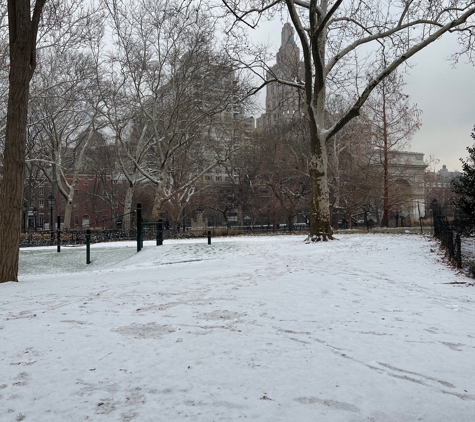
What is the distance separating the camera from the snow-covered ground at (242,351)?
221cm

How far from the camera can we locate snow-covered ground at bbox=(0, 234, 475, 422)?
2.21 metres

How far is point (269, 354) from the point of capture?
3000 mm

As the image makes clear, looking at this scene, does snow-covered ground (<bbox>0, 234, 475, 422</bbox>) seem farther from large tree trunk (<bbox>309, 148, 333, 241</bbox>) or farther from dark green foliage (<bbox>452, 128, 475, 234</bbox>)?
large tree trunk (<bbox>309, 148, 333, 241</bbox>)

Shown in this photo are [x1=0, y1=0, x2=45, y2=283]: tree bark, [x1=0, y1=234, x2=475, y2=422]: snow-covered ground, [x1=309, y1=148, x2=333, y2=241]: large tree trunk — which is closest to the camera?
[x1=0, y1=234, x2=475, y2=422]: snow-covered ground

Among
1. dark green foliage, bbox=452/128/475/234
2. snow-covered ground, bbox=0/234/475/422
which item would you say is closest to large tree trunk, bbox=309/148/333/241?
dark green foliage, bbox=452/128/475/234

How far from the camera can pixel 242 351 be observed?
3.06 metres

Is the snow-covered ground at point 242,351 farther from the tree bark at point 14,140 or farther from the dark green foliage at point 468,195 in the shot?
the dark green foliage at point 468,195

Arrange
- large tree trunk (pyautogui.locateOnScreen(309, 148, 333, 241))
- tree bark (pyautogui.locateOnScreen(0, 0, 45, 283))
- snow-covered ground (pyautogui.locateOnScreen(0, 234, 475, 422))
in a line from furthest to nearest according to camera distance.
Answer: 1. large tree trunk (pyautogui.locateOnScreen(309, 148, 333, 241))
2. tree bark (pyautogui.locateOnScreen(0, 0, 45, 283))
3. snow-covered ground (pyautogui.locateOnScreen(0, 234, 475, 422))

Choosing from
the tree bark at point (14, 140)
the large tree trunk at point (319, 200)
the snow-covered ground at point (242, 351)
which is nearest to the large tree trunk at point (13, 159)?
the tree bark at point (14, 140)

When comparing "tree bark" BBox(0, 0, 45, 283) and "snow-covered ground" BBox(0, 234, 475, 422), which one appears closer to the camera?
"snow-covered ground" BBox(0, 234, 475, 422)

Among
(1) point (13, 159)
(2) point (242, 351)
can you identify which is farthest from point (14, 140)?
(2) point (242, 351)

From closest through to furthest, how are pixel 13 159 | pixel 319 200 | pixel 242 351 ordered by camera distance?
pixel 242 351
pixel 13 159
pixel 319 200

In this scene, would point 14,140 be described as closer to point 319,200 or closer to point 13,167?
point 13,167

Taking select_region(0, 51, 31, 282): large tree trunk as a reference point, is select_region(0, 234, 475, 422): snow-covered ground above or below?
below
